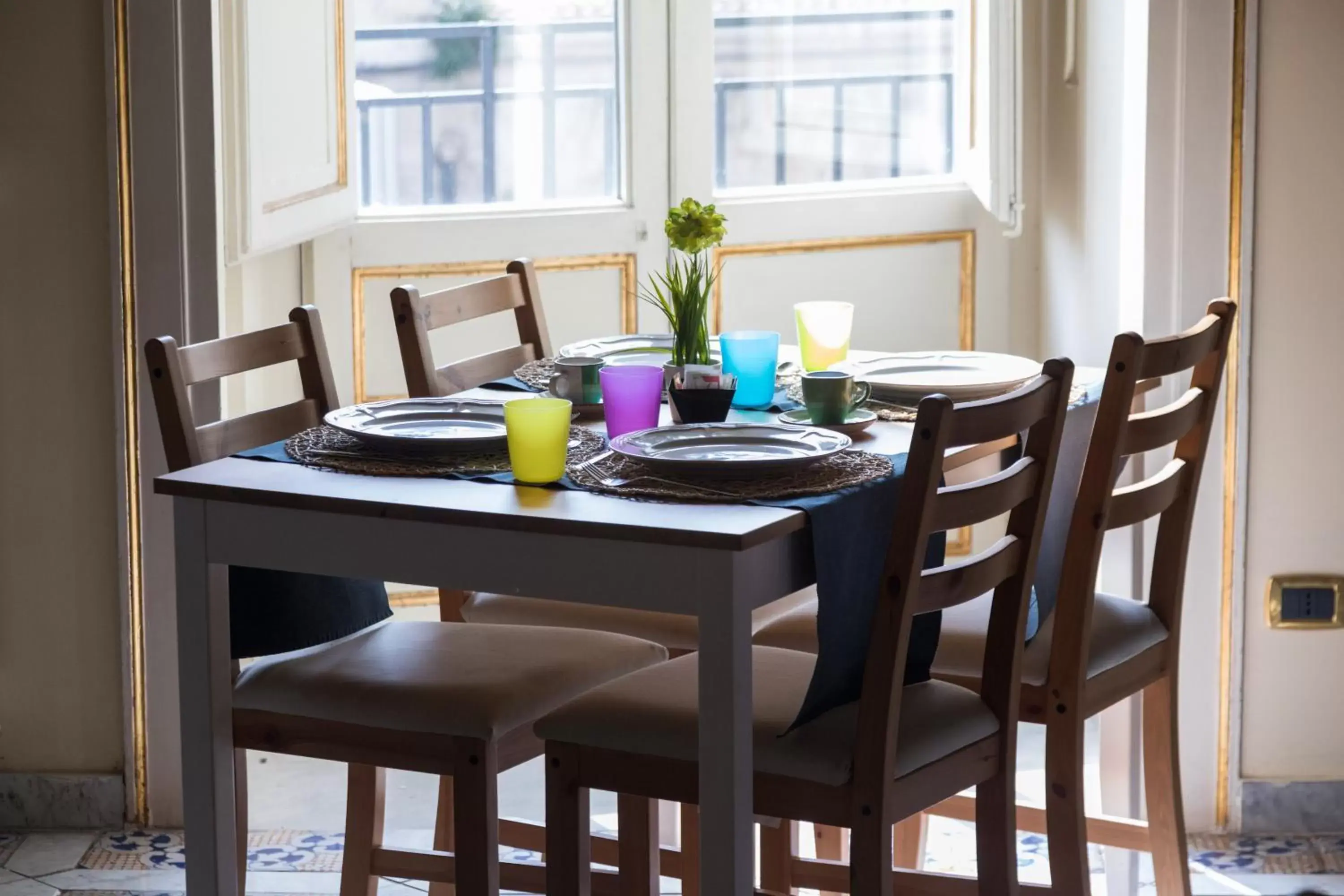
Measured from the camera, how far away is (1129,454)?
2.05 m

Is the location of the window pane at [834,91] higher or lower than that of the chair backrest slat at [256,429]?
higher

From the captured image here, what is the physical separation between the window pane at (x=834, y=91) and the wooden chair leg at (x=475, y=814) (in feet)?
7.33

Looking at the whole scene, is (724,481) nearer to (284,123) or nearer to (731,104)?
(284,123)

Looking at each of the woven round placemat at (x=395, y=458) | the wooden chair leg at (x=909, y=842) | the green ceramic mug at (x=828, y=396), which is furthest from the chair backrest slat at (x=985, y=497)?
the wooden chair leg at (x=909, y=842)

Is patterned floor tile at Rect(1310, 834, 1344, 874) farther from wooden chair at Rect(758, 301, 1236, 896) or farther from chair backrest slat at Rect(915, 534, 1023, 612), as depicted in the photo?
chair backrest slat at Rect(915, 534, 1023, 612)

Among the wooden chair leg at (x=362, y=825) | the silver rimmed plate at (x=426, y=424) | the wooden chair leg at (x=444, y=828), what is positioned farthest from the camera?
the wooden chair leg at (x=444, y=828)

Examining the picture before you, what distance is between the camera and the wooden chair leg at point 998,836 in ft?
6.07

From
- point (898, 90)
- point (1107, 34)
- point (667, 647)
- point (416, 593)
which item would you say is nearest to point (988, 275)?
point (898, 90)

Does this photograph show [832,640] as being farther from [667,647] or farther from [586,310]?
[586,310]

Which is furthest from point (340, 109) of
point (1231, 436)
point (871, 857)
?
point (871, 857)

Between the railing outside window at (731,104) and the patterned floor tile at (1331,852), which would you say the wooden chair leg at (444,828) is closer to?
the patterned floor tile at (1331,852)

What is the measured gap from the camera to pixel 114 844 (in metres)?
2.84

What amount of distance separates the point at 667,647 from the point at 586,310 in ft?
5.23

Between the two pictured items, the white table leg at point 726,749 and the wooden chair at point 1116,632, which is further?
the wooden chair at point 1116,632
